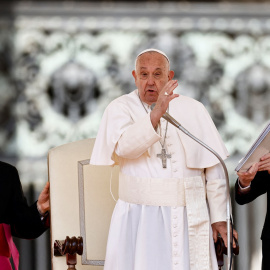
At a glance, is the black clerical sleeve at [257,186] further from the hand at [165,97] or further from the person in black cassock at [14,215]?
the person in black cassock at [14,215]

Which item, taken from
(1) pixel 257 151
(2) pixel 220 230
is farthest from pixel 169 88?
(2) pixel 220 230

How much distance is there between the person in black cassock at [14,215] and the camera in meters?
4.59

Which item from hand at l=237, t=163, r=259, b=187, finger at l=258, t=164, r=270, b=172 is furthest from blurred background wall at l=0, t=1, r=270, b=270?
finger at l=258, t=164, r=270, b=172

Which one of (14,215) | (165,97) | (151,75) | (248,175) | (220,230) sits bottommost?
(220,230)

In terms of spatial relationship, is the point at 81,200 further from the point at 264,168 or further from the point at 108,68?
the point at 108,68

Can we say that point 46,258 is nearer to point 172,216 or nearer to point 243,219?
point 243,219

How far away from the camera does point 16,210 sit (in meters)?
4.64

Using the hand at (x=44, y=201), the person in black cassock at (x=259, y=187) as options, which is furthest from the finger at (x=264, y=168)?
the hand at (x=44, y=201)

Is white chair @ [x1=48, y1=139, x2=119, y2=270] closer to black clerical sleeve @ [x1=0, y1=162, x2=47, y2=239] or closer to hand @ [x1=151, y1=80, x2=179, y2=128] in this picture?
black clerical sleeve @ [x1=0, y1=162, x2=47, y2=239]

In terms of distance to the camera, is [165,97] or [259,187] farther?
[259,187]

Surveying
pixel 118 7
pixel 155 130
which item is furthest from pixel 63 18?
pixel 155 130

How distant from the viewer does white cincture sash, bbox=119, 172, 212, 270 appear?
162 inches

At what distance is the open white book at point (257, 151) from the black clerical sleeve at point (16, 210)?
1214 mm

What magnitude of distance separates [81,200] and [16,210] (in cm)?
39
